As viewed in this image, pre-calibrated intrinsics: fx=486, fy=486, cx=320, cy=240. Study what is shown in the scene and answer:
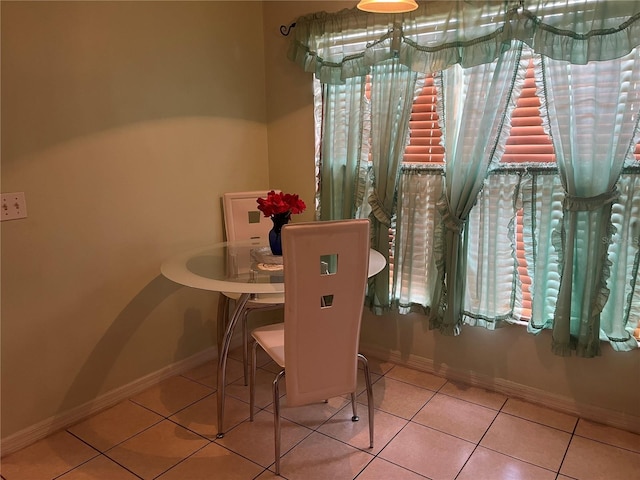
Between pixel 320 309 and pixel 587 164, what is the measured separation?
1.36 m

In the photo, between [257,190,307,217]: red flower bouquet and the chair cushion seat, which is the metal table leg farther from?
[257,190,307,217]: red flower bouquet

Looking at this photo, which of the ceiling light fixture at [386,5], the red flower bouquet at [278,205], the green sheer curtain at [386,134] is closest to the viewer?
the ceiling light fixture at [386,5]

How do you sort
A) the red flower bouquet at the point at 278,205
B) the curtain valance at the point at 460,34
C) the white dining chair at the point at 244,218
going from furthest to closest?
the white dining chair at the point at 244,218, the red flower bouquet at the point at 278,205, the curtain valance at the point at 460,34

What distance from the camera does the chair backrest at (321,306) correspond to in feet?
5.89

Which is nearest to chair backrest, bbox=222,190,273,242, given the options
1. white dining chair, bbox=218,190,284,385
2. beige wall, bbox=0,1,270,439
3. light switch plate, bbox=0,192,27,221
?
white dining chair, bbox=218,190,284,385

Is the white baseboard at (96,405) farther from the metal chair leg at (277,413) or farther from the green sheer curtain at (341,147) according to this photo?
the green sheer curtain at (341,147)

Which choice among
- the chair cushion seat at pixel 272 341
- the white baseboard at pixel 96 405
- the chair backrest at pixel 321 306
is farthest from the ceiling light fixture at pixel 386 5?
the white baseboard at pixel 96 405

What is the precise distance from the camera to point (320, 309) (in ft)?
6.15

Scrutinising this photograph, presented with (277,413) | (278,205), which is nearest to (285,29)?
(278,205)

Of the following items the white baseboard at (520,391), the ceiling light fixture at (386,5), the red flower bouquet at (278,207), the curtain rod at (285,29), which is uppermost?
the curtain rod at (285,29)

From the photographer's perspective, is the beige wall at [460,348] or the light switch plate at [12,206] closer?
the light switch plate at [12,206]

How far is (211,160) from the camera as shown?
293cm

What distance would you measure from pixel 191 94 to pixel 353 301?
1.61 metres

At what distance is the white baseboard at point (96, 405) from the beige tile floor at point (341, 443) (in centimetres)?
3
